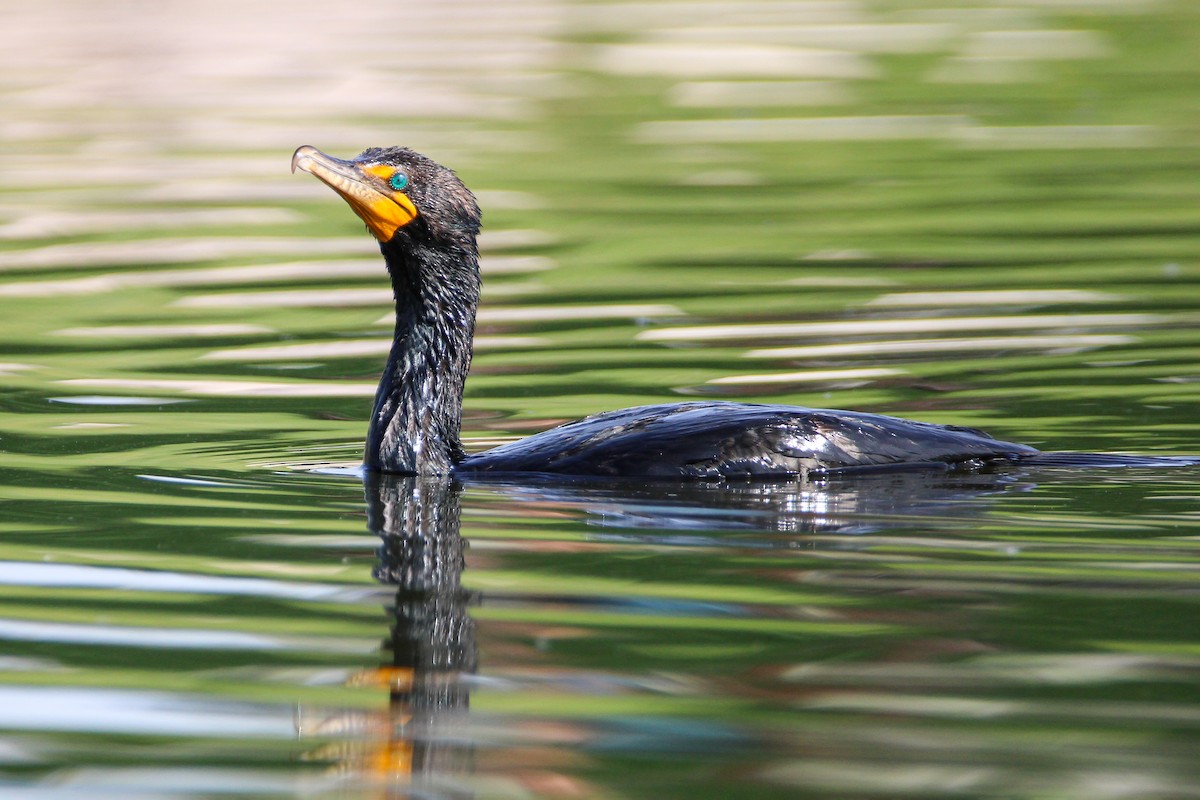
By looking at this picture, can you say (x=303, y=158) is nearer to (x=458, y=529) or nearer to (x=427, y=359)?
(x=427, y=359)

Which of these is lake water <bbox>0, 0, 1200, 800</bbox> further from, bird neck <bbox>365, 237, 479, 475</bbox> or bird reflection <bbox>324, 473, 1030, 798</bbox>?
bird neck <bbox>365, 237, 479, 475</bbox>

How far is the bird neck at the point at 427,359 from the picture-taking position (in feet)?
24.9

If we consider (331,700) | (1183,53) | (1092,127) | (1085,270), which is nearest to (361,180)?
(331,700)

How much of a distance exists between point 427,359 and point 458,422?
280 millimetres

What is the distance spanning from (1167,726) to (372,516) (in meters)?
3.26

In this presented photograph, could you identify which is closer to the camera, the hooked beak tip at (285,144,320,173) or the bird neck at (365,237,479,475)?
the hooked beak tip at (285,144,320,173)

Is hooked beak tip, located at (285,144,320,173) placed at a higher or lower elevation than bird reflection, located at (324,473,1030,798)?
higher

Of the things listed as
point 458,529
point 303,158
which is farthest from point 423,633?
point 303,158

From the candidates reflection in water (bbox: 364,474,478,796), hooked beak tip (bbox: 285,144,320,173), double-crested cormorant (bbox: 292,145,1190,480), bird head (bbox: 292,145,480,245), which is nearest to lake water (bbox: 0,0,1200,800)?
reflection in water (bbox: 364,474,478,796)

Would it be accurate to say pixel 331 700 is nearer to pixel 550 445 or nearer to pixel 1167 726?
pixel 1167 726

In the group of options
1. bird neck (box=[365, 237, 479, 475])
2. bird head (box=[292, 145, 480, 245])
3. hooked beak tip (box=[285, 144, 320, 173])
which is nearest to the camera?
hooked beak tip (box=[285, 144, 320, 173])

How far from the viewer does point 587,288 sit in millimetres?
12258

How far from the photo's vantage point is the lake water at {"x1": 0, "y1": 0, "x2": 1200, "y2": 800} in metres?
4.38

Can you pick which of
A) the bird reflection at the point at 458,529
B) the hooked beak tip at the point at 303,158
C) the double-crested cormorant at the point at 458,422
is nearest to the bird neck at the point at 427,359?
the double-crested cormorant at the point at 458,422
